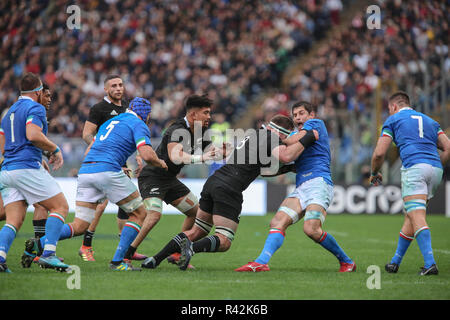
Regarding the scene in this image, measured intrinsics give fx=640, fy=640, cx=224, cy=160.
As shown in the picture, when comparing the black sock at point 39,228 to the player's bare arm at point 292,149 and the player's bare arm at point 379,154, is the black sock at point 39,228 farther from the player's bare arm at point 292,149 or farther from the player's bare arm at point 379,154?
the player's bare arm at point 379,154

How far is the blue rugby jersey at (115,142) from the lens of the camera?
7.43 m

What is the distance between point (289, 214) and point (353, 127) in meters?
13.0

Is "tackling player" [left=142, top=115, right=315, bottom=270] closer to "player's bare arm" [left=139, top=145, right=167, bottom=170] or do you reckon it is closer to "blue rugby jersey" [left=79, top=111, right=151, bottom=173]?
"player's bare arm" [left=139, top=145, right=167, bottom=170]

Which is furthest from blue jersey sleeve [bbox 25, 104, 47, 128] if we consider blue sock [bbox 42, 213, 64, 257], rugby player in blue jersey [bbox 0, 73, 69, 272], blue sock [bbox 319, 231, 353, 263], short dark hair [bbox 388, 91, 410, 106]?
short dark hair [bbox 388, 91, 410, 106]

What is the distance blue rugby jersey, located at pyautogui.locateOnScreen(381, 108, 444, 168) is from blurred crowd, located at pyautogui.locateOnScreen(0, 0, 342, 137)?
14.0 metres

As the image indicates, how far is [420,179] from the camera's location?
777cm

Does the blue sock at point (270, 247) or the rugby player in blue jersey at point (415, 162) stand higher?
the rugby player in blue jersey at point (415, 162)

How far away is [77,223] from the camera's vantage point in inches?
296

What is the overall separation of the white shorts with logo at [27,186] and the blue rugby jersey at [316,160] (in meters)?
3.02

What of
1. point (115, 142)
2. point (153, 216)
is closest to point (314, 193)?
point (153, 216)

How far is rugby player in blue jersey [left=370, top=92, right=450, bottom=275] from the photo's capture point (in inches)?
304

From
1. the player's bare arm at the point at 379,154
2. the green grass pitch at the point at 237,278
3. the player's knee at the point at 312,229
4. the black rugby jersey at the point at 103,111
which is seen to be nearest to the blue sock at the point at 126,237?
the green grass pitch at the point at 237,278

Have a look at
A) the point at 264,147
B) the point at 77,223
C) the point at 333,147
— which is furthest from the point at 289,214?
the point at 333,147
